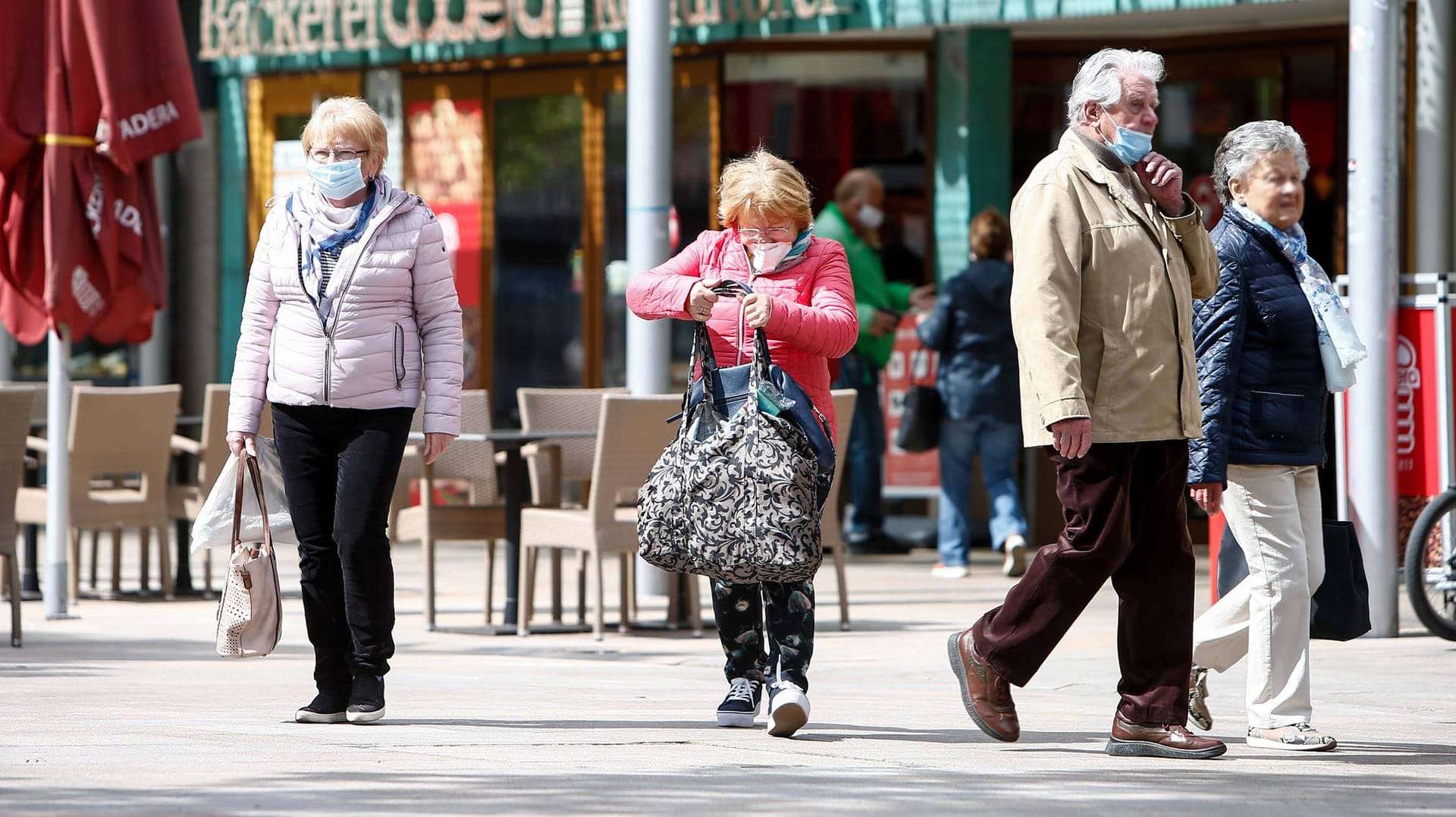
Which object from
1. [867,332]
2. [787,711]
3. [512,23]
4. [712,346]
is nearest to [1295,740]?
[787,711]

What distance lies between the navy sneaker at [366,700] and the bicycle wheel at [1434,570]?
4.06 m

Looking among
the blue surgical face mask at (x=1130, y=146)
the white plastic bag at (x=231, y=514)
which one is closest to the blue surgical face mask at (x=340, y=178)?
the white plastic bag at (x=231, y=514)

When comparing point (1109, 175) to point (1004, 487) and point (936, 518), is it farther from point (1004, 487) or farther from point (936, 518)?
point (936, 518)

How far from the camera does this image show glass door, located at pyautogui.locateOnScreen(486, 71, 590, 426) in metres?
14.0

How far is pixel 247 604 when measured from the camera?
6102mm

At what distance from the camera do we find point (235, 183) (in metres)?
15.7

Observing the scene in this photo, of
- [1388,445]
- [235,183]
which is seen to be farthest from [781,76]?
[1388,445]

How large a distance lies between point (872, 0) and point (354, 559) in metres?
7.20

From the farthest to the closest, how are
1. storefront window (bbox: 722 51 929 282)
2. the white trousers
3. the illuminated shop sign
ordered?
1. storefront window (bbox: 722 51 929 282)
2. the illuminated shop sign
3. the white trousers

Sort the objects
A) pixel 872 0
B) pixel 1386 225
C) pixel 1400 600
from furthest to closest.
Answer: pixel 872 0 → pixel 1400 600 → pixel 1386 225

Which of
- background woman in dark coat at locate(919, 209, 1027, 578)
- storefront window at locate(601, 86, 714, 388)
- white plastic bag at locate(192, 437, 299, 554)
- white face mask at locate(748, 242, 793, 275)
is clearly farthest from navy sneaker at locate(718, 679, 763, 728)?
storefront window at locate(601, 86, 714, 388)

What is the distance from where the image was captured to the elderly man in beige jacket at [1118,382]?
5.41 metres

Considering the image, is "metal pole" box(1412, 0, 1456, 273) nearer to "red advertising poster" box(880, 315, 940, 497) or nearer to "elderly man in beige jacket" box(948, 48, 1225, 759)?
"red advertising poster" box(880, 315, 940, 497)

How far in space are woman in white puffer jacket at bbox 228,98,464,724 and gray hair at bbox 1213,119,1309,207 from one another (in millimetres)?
2157
